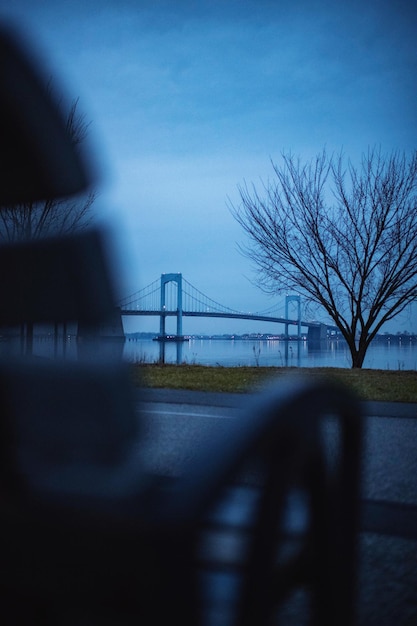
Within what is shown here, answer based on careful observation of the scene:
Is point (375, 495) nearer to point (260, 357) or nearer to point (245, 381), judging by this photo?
point (245, 381)

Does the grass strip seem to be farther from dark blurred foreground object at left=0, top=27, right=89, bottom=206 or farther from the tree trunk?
the tree trunk

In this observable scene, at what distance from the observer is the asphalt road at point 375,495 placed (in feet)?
1.66

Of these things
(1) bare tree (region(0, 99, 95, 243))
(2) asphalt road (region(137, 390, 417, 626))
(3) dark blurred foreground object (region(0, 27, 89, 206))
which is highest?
(3) dark blurred foreground object (region(0, 27, 89, 206))

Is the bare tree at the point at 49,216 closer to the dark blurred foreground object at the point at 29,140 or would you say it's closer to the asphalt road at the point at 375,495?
the dark blurred foreground object at the point at 29,140

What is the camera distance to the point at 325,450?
23.9 inches

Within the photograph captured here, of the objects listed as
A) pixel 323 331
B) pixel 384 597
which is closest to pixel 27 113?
pixel 384 597

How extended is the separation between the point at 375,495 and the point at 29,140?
206 centimetres

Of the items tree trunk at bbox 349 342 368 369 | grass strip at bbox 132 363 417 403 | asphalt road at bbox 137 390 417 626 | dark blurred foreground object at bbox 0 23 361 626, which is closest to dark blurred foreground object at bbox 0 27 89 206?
dark blurred foreground object at bbox 0 23 361 626

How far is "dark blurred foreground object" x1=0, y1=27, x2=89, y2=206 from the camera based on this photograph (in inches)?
17.3

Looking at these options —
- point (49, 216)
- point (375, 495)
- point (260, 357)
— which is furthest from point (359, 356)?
point (49, 216)

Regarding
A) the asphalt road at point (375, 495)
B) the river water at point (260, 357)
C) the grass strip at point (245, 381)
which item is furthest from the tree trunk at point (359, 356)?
the asphalt road at point (375, 495)

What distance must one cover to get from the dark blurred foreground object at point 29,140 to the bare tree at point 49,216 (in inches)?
0.4

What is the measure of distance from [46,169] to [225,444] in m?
0.26

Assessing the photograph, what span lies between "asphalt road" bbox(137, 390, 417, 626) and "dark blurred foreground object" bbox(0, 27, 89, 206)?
0.66 ft
